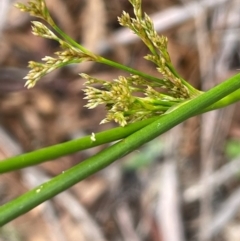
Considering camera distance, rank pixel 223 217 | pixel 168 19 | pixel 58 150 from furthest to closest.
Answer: pixel 168 19 → pixel 223 217 → pixel 58 150

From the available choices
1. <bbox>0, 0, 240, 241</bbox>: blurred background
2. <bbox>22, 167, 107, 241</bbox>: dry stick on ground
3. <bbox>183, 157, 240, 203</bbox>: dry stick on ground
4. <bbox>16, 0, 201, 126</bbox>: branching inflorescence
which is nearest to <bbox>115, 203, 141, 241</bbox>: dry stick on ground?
<bbox>0, 0, 240, 241</bbox>: blurred background

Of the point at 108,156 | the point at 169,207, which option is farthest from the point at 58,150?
the point at 169,207

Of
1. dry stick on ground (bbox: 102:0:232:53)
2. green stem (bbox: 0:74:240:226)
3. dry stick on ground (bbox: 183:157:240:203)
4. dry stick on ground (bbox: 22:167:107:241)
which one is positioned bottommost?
dry stick on ground (bbox: 183:157:240:203)

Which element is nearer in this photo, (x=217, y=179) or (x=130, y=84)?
(x=130, y=84)

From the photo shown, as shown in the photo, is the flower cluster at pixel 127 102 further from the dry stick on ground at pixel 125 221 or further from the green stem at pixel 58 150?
the dry stick on ground at pixel 125 221

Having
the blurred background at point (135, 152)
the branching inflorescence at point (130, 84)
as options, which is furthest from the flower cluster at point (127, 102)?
the blurred background at point (135, 152)

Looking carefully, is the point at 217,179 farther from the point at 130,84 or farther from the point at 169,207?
the point at 130,84

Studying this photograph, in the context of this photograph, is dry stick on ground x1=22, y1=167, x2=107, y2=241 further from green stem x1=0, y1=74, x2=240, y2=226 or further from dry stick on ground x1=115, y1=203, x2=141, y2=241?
green stem x1=0, y1=74, x2=240, y2=226
